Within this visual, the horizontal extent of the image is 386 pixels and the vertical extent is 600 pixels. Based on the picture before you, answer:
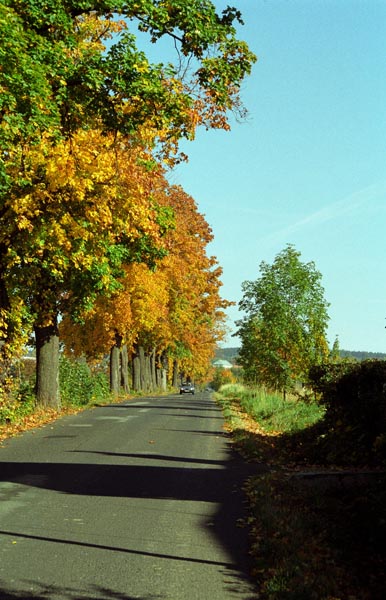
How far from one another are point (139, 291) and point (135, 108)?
84.8 feet

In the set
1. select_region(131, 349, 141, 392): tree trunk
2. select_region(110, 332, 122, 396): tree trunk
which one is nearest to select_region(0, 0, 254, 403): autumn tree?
select_region(110, 332, 122, 396): tree trunk

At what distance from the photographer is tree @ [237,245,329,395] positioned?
3272 centimetres

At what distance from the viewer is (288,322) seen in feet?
117

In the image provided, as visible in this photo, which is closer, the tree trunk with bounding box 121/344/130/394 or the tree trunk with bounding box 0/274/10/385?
the tree trunk with bounding box 0/274/10/385

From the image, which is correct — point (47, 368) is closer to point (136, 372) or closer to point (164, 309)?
point (164, 309)

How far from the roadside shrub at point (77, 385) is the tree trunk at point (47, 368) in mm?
3945

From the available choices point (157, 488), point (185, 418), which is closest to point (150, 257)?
point (185, 418)

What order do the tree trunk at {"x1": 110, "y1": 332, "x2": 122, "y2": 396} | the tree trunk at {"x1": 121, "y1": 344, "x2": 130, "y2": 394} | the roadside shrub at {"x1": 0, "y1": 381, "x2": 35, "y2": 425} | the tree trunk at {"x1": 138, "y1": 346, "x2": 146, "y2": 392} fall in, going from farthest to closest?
1. the tree trunk at {"x1": 138, "y1": 346, "x2": 146, "y2": 392}
2. the tree trunk at {"x1": 121, "y1": 344, "x2": 130, "y2": 394}
3. the tree trunk at {"x1": 110, "y1": 332, "x2": 122, "y2": 396}
4. the roadside shrub at {"x1": 0, "y1": 381, "x2": 35, "y2": 425}

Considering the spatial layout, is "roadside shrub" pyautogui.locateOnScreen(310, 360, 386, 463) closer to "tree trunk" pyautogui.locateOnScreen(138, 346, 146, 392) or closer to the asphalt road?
the asphalt road

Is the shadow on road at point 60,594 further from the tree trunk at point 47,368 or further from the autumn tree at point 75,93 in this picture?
the tree trunk at point 47,368

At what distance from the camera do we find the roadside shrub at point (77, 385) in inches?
1312

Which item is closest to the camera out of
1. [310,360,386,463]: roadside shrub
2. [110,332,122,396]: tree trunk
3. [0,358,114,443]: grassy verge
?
[310,360,386,463]: roadside shrub

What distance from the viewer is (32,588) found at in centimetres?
637

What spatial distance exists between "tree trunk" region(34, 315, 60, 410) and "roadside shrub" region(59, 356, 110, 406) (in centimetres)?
394
